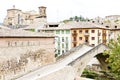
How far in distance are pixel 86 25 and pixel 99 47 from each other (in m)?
19.9

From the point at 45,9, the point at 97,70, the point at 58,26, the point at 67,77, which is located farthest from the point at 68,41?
the point at 67,77

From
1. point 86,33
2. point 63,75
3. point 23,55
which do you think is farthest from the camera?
point 86,33

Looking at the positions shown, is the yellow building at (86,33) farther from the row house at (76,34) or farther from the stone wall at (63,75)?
the stone wall at (63,75)

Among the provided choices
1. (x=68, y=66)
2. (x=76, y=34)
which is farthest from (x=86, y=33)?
(x=68, y=66)

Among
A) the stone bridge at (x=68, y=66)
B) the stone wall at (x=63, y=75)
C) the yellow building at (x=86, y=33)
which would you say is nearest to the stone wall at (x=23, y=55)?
the stone bridge at (x=68, y=66)

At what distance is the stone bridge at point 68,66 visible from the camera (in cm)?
1716

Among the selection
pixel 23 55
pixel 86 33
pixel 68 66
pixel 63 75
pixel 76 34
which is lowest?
pixel 63 75

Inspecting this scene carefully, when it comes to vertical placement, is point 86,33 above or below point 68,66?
above

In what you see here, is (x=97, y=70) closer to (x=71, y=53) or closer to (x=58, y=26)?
(x=71, y=53)

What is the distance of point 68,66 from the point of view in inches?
744

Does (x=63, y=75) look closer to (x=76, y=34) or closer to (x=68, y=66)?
(x=68, y=66)

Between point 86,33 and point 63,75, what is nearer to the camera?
point 63,75

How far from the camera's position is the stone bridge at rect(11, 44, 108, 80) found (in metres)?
17.2

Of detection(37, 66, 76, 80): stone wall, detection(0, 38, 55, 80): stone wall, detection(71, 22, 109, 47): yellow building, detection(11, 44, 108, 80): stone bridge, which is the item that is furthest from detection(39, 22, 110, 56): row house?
detection(37, 66, 76, 80): stone wall
